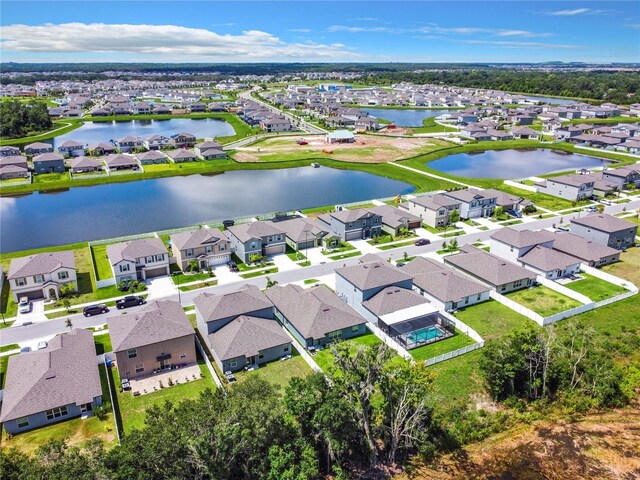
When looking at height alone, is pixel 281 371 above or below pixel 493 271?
below


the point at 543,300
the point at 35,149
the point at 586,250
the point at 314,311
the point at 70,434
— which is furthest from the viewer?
the point at 35,149

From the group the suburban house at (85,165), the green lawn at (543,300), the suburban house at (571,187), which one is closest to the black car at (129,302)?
the green lawn at (543,300)

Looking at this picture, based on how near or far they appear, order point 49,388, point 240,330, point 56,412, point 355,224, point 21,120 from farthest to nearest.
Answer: point 21,120 → point 355,224 → point 240,330 → point 49,388 → point 56,412

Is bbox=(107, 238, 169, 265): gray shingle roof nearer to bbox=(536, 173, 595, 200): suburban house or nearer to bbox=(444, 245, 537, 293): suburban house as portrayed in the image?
bbox=(444, 245, 537, 293): suburban house

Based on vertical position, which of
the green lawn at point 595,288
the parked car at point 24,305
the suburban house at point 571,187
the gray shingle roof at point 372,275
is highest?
the suburban house at point 571,187

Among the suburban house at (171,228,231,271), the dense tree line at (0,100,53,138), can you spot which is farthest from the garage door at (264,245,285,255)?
the dense tree line at (0,100,53,138)

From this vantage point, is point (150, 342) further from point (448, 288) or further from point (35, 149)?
point (35, 149)

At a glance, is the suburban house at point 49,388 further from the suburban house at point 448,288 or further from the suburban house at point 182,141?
the suburban house at point 182,141

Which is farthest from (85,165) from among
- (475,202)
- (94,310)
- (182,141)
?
(475,202)
